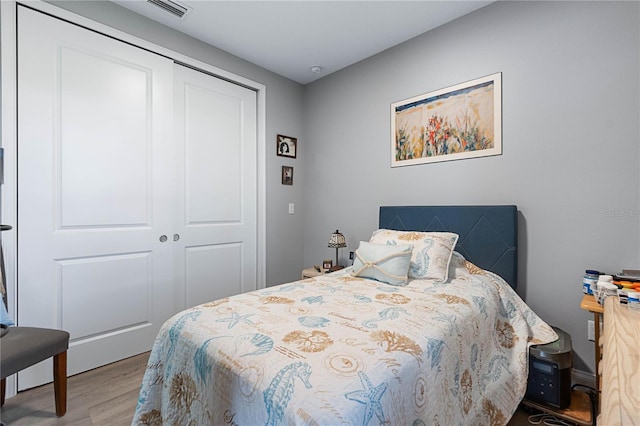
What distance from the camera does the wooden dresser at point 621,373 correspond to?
500mm

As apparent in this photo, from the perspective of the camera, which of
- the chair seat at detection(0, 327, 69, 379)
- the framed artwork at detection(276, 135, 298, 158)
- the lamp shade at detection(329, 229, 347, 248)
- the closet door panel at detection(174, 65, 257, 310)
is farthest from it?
the framed artwork at detection(276, 135, 298, 158)

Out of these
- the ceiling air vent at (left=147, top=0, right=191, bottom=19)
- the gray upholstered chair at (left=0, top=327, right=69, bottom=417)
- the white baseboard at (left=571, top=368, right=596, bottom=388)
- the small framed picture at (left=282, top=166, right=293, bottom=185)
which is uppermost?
the ceiling air vent at (left=147, top=0, right=191, bottom=19)

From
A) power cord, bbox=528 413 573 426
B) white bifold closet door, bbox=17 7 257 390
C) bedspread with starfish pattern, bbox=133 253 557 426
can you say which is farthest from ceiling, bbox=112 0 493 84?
power cord, bbox=528 413 573 426

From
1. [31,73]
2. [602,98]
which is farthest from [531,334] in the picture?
[31,73]

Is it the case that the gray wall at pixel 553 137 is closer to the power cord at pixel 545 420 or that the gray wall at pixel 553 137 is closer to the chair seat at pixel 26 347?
the power cord at pixel 545 420

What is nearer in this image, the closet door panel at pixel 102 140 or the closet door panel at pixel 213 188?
the closet door panel at pixel 102 140

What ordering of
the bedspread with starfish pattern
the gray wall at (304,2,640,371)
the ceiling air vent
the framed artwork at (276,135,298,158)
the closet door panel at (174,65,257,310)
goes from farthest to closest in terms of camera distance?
the framed artwork at (276,135,298,158), the closet door panel at (174,65,257,310), the ceiling air vent, the gray wall at (304,2,640,371), the bedspread with starfish pattern

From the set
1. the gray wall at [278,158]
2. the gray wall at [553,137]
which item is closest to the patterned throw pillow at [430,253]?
the gray wall at [553,137]

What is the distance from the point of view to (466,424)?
1.30 m

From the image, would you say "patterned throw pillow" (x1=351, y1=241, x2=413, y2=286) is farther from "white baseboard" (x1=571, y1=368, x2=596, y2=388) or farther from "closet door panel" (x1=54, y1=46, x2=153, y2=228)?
"closet door panel" (x1=54, y1=46, x2=153, y2=228)

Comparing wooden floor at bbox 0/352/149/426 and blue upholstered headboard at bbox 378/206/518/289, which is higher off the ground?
blue upholstered headboard at bbox 378/206/518/289

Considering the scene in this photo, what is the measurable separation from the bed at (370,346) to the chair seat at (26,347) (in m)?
0.61

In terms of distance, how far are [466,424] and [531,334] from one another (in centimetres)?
83

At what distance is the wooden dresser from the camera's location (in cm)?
50
